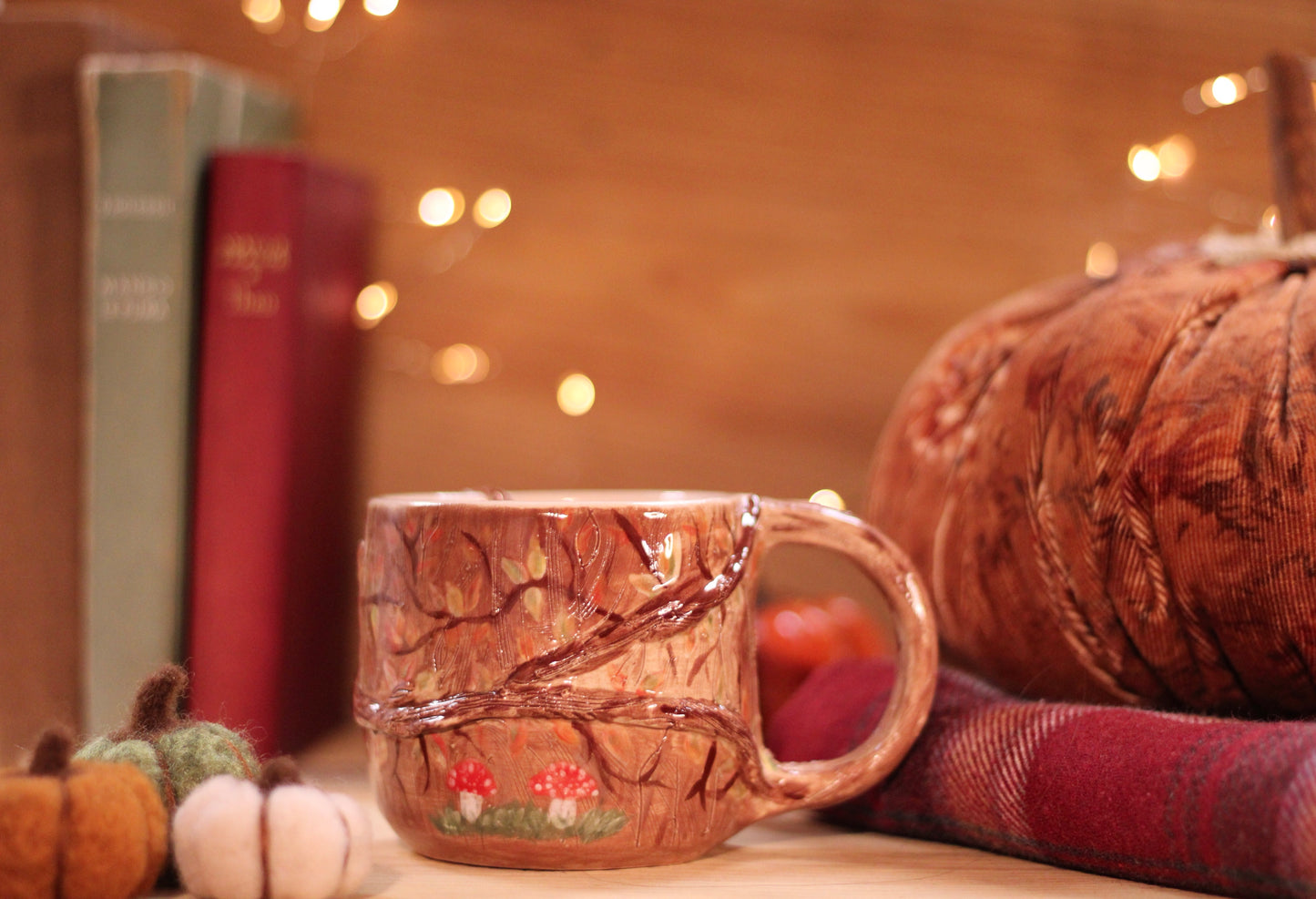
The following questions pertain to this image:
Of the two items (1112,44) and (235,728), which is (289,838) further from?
(1112,44)

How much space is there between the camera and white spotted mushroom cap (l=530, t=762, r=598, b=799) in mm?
475

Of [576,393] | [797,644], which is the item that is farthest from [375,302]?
[797,644]

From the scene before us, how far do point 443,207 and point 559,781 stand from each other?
533 millimetres

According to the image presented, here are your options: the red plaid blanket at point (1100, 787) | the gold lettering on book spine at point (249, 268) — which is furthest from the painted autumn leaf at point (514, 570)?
the gold lettering on book spine at point (249, 268)

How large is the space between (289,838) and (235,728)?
0.12 meters

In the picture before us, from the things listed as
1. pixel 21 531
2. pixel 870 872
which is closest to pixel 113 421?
pixel 21 531

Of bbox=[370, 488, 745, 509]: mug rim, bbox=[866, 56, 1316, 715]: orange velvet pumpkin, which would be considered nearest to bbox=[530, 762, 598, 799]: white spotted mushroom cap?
bbox=[370, 488, 745, 509]: mug rim

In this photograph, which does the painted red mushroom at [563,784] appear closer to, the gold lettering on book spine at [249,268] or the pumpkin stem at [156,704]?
the pumpkin stem at [156,704]

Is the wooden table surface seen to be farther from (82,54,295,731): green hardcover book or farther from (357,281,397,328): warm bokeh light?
(357,281,397,328): warm bokeh light

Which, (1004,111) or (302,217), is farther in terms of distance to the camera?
(1004,111)

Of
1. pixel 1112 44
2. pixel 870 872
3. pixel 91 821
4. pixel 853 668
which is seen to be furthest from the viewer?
pixel 1112 44

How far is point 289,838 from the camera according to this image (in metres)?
0.41

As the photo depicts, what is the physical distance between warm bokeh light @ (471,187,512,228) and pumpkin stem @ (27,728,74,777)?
548 mm

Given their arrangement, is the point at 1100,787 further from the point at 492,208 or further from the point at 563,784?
the point at 492,208
